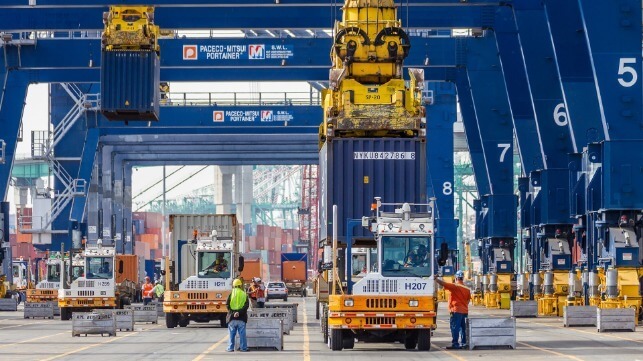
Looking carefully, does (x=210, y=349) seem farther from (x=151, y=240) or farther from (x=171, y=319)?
(x=151, y=240)

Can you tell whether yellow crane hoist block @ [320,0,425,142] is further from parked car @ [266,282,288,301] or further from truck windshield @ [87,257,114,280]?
parked car @ [266,282,288,301]

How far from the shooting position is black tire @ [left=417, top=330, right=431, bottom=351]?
27.7 metres

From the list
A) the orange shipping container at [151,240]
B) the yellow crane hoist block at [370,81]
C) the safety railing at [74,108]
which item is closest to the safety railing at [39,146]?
the safety railing at [74,108]

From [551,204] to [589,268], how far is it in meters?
8.37

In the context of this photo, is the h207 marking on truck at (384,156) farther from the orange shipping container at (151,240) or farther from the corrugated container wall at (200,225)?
the orange shipping container at (151,240)

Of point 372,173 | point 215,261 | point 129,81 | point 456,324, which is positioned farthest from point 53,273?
point 456,324

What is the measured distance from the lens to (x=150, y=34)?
147 ft

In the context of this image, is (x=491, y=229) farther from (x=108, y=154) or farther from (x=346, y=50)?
(x=108, y=154)

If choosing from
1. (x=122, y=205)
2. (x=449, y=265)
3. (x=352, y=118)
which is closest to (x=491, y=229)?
(x=449, y=265)

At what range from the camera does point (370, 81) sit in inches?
1387

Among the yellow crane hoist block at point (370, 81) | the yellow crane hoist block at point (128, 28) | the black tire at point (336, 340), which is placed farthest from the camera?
the yellow crane hoist block at point (128, 28)

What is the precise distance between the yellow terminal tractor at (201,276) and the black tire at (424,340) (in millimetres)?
13552

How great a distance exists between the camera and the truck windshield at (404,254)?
90.1 ft

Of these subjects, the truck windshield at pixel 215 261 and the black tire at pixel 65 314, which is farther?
the black tire at pixel 65 314
